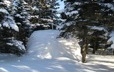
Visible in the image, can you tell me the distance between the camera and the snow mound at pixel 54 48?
19.6 m

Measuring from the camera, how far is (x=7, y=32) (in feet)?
56.5

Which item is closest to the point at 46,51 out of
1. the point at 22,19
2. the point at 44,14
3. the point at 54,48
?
the point at 54,48

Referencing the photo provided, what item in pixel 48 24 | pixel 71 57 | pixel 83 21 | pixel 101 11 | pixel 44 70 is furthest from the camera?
pixel 48 24

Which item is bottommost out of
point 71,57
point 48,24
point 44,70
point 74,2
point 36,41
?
point 44,70

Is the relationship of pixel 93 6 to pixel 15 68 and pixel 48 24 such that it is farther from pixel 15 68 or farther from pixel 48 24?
pixel 48 24

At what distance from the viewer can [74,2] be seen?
54.2ft

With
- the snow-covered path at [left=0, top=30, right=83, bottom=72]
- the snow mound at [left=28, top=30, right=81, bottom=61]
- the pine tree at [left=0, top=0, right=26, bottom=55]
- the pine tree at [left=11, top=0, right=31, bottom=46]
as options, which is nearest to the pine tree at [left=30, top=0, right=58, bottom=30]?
the pine tree at [left=11, top=0, right=31, bottom=46]

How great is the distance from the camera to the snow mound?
770 inches

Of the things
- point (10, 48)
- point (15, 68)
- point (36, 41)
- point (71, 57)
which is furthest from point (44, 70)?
point (36, 41)

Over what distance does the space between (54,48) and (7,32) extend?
4.28 meters

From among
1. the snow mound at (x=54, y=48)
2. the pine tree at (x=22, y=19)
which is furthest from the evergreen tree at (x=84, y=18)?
the pine tree at (x=22, y=19)

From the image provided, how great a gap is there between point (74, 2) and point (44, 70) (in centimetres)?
508

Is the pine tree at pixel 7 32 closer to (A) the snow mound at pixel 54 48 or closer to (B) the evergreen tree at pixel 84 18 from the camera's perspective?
(A) the snow mound at pixel 54 48

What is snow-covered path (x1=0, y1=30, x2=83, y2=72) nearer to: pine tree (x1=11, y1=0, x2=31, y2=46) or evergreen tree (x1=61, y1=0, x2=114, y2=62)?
evergreen tree (x1=61, y1=0, x2=114, y2=62)
